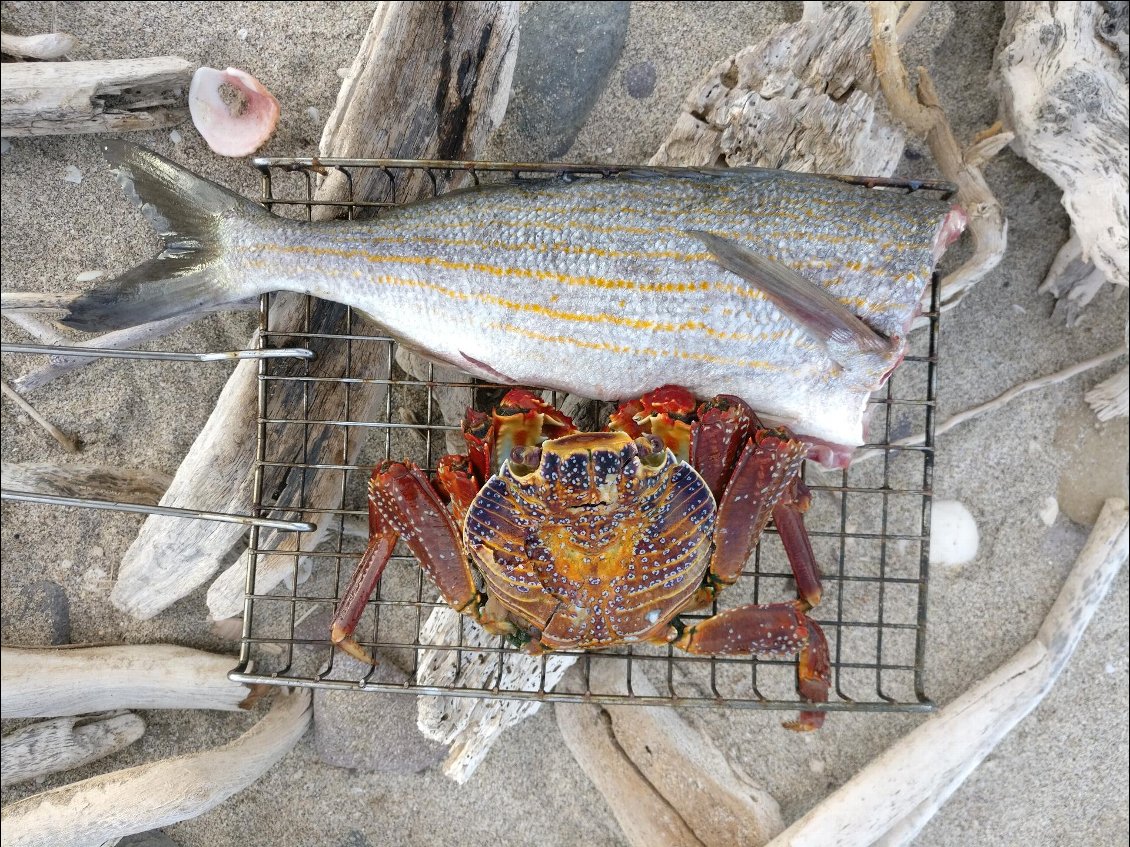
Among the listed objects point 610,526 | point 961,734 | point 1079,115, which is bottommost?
point 961,734

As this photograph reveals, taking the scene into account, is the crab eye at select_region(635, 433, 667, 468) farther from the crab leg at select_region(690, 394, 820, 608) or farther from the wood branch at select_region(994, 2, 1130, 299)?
the wood branch at select_region(994, 2, 1130, 299)

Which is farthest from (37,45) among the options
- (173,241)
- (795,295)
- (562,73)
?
(795,295)

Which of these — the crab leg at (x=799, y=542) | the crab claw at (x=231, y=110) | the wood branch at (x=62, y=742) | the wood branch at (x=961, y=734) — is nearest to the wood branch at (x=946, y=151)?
the crab leg at (x=799, y=542)

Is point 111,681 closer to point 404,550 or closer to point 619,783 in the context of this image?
point 404,550

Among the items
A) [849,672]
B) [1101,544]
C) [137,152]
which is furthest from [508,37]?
[1101,544]

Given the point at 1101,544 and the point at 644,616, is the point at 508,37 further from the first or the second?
the point at 1101,544

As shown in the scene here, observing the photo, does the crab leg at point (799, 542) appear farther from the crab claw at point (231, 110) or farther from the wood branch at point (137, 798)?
the crab claw at point (231, 110)

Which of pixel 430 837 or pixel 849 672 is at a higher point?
pixel 849 672
